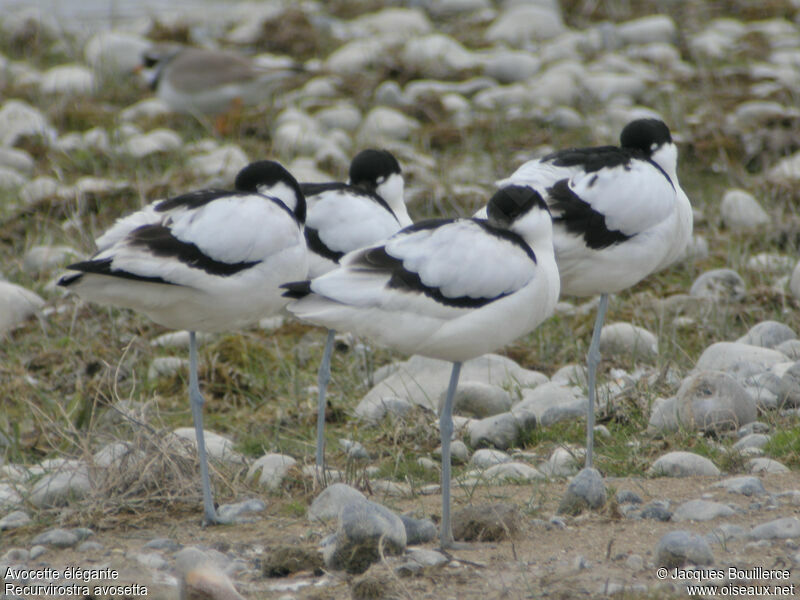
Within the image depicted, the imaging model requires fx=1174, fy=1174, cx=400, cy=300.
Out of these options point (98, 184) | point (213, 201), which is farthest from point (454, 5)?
point (213, 201)

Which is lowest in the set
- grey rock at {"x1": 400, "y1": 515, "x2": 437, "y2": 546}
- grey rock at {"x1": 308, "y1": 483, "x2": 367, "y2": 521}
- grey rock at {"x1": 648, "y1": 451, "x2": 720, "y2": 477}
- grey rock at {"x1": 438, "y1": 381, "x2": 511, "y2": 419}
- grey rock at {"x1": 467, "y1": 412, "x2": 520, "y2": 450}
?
grey rock at {"x1": 438, "y1": 381, "x2": 511, "y2": 419}

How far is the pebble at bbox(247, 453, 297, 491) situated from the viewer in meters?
4.48

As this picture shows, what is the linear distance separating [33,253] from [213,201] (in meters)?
3.56

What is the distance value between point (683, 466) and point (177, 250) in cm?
202

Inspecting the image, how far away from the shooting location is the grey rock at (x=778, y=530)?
3.55 metres

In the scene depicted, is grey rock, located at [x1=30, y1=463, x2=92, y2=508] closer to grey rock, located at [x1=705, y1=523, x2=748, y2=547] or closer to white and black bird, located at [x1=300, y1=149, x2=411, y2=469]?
white and black bird, located at [x1=300, y1=149, x2=411, y2=469]

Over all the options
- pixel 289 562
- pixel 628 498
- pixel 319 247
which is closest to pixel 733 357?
pixel 628 498

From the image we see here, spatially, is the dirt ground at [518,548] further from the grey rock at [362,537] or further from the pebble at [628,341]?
the pebble at [628,341]

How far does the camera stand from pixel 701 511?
385cm

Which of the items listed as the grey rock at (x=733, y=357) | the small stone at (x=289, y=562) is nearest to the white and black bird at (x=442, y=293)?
the small stone at (x=289, y=562)

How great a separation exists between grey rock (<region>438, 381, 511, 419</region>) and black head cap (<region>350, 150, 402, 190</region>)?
104 cm

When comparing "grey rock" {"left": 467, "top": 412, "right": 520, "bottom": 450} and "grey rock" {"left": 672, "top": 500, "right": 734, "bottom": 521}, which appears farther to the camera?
"grey rock" {"left": 467, "top": 412, "right": 520, "bottom": 450}

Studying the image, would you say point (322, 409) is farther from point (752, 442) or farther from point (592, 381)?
point (752, 442)

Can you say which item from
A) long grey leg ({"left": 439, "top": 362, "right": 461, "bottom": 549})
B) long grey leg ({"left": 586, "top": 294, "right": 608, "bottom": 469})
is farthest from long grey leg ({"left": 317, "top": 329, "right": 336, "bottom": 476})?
long grey leg ({"left": 586, "top": 294, "right": 608, "bottom": 469})
